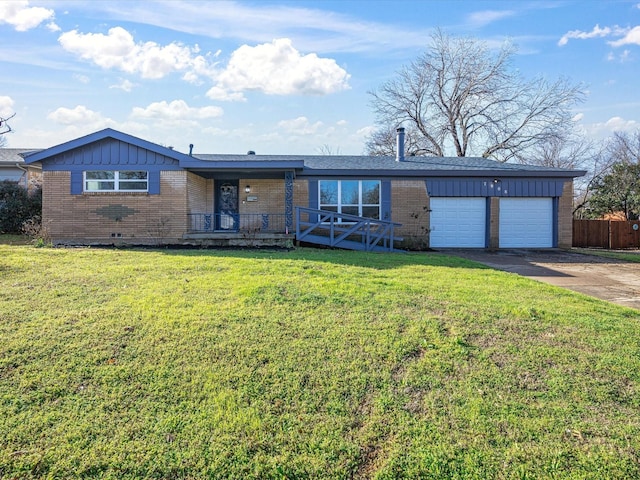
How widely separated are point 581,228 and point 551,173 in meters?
6.68

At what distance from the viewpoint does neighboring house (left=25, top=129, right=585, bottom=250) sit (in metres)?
13.7

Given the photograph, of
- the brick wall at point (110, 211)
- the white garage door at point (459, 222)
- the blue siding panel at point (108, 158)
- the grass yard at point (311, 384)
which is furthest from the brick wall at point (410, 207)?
the grass yard at point (311, 384)

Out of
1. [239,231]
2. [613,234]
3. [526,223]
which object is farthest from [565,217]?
[239,231]

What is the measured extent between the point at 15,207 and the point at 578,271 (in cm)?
1922

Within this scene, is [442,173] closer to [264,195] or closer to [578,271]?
[578,271]

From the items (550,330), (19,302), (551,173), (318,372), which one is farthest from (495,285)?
(551,173)

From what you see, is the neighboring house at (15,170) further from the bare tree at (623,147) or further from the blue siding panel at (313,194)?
the bare tree at (623,147)

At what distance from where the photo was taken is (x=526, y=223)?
16.6 metres

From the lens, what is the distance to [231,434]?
10.3 feet

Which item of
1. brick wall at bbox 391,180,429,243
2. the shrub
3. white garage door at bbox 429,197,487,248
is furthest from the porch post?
the shrub

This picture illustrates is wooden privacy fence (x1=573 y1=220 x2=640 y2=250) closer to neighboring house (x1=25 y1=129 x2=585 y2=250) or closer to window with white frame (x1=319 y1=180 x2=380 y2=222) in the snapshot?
neighboring house (x1=25 y1=129 x2=585 y2=250)

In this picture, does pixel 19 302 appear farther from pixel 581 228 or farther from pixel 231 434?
pixel 581 228

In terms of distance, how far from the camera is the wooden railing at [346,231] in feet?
45.2

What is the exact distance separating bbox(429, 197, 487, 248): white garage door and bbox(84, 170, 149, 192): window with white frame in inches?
423
